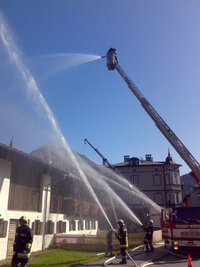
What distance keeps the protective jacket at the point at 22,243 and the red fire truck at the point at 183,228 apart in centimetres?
858

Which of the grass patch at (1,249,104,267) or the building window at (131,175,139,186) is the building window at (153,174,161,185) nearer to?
the building window at (131,175,139,186)

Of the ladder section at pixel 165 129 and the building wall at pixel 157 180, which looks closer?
the ladder section at pixel 165 129

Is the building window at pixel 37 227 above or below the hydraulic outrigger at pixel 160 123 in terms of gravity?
below

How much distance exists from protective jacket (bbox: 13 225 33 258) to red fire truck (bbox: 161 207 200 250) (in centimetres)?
858

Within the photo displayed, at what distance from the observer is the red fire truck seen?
13000mm

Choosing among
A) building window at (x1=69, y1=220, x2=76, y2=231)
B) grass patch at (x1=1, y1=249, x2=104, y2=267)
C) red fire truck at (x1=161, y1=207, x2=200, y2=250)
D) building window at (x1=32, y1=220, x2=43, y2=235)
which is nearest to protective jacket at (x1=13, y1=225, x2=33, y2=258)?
grass patch at (x1=1, y1=249, x2=104, y2=267)

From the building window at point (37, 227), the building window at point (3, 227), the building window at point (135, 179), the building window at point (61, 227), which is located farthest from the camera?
the building window at point (135, 179)

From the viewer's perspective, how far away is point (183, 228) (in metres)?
13.2

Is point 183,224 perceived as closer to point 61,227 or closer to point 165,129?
point 165,129

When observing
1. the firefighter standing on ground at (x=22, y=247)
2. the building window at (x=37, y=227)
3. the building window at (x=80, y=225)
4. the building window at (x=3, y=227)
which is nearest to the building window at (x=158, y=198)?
the building window at (x=80, y=225)

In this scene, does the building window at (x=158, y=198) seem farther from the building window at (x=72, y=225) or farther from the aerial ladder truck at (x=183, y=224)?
the aerial ladder truck at (x=183, y=224)

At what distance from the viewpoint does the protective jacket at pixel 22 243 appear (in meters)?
6.97

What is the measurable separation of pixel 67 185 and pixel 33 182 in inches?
237

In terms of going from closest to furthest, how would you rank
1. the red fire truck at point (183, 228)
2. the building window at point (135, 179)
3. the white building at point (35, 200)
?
1. the red fire truck at point (183, 228)
2. the white building at point (35, 200)
3. the building window at point (135, 179)
